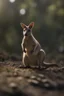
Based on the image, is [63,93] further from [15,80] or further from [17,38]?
[17,38]

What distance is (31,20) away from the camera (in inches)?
909

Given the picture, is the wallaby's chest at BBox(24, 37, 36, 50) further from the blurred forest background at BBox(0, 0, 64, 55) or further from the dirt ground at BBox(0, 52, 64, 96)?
the blurred forest background at BBox(0, 0, 64, 55)

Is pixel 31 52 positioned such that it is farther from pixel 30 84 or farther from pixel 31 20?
pixel 31 20

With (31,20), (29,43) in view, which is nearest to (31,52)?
(29,43)

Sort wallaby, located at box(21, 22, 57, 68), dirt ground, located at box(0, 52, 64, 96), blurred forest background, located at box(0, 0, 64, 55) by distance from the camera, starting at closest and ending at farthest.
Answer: dirt ground, located at box(0, 52, 64, 96)
wallaby, located at box(21, 22, 57, 68)
blurred forest background, located at box(0, 0, 64, 55)

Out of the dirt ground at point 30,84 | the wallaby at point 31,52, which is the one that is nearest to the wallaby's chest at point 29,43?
the wallaby at point 31,52

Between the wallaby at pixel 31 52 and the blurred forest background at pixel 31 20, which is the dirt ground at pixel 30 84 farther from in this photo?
the blurred forest background at pixel 31 20

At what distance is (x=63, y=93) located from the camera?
7062mm

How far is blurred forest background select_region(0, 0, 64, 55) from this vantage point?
74.4 ft

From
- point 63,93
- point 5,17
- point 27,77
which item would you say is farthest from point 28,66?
point 5,17

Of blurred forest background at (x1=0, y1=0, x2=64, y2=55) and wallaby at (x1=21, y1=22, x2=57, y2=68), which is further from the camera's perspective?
blurred forest background at (x1=0, y1=0, x2=64, y2=55)

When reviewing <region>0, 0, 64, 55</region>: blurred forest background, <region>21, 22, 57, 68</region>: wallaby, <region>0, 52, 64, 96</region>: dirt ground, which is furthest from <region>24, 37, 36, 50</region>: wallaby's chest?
<region>0, 0, 64, 55</region>: blurred forest background

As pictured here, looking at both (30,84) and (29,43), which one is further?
(29,43)

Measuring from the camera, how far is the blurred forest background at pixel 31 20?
22.7 m
